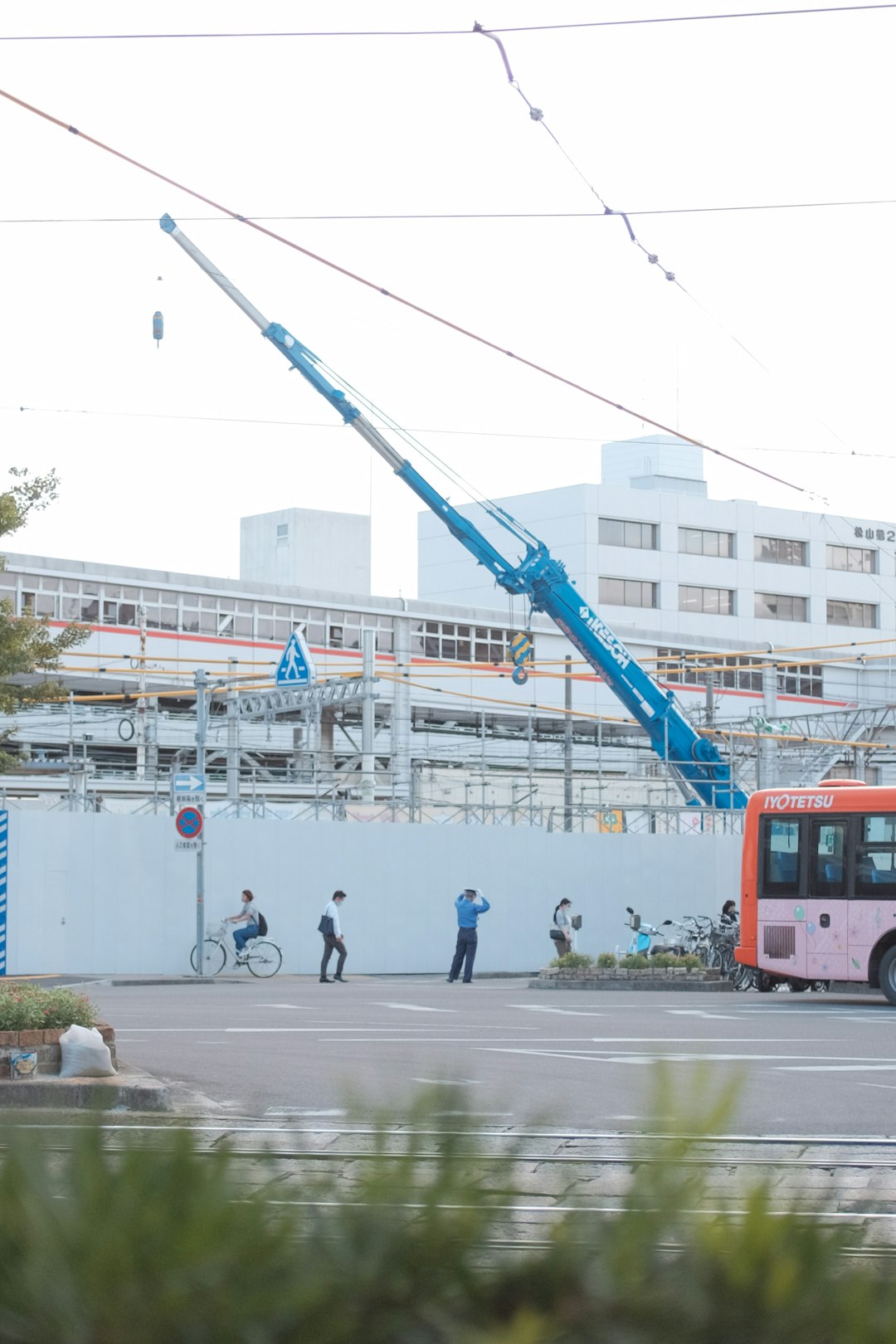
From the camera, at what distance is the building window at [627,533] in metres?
72.4

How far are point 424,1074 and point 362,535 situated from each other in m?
72.4

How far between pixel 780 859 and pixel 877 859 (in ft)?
4.36

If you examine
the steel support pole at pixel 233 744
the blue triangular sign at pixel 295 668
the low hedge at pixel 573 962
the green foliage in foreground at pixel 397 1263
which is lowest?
the low hedge at pixel 573 962

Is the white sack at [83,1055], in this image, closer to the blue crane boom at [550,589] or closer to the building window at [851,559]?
the blue crane boom at [550,589]

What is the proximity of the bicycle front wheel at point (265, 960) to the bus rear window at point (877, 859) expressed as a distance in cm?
1085

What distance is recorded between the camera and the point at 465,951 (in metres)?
27.8

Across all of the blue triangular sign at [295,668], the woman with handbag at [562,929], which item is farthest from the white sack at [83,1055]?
the blue triangular sign at [295,668]

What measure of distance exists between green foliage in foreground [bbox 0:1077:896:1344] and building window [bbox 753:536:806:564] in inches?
2959

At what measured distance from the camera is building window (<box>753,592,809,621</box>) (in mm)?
75562

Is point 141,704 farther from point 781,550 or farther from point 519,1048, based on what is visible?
point 781,550

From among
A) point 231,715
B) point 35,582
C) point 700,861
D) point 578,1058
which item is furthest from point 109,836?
point 35,582

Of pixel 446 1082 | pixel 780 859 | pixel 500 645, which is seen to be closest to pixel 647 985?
pixel 780 859

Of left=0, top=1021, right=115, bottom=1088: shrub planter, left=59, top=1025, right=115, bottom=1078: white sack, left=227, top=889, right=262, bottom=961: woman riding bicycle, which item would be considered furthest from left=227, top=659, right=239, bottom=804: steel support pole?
left=59, top=1025, right=115, bottom=1078: white sack

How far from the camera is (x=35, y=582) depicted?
52812 mm
